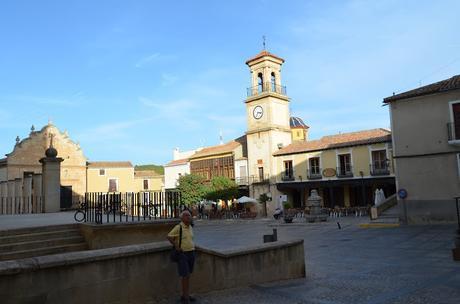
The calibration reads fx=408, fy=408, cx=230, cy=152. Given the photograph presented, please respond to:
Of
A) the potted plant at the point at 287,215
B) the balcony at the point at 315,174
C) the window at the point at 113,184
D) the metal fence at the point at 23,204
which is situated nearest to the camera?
the metal fence at the point at 23,204

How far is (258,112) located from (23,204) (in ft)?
107

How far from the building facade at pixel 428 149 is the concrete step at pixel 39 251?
1909cm

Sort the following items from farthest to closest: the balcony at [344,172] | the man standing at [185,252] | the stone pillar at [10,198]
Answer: the balcony at [344,172] → the stone pillar at [10,198] → the man standing at [185,252]

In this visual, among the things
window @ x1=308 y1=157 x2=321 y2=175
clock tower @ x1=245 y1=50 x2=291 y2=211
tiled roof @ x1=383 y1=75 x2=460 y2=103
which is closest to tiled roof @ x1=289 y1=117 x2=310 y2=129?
clock tower @ x1=245 y1=50 x2=291 y2=211

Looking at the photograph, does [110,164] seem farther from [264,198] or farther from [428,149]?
[428,149]

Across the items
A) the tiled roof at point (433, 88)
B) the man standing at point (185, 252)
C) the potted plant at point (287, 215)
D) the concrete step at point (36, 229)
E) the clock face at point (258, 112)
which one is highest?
the clock face at point (258, 112)

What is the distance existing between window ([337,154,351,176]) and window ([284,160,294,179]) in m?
5.34

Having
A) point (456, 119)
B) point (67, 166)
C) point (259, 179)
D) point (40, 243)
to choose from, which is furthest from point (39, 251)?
point (259, 179)

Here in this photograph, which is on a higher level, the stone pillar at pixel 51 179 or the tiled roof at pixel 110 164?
the tiled roof at pixel 110 164

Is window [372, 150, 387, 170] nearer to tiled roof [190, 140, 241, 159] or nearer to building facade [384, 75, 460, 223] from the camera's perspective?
building facade [384, 75, 460, 223]

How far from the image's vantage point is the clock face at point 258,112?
45650mm

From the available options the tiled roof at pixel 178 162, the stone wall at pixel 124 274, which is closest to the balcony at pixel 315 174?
the tiled roof at pixel 178 162

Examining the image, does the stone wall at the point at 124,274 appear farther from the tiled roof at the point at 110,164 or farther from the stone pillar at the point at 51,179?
the tiled roof at the point at 110,164

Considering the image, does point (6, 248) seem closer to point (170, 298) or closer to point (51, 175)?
point (170, 298)
